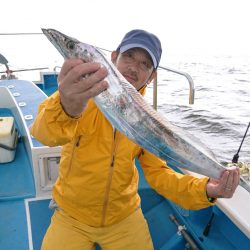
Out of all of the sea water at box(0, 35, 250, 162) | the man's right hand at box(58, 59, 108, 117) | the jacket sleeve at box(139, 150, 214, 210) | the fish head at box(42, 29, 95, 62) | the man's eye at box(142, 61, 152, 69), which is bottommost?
the sea water at box(0, 35, 250, 162)

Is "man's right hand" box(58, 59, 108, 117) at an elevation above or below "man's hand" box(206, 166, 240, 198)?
above

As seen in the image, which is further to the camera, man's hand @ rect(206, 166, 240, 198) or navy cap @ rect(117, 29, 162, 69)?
navy cap @ rect(117, 29, 162, 69)

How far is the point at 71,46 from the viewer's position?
1.55 meters

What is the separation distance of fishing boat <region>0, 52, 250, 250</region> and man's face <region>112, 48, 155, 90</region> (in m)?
0.79

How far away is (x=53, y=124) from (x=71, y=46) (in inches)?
20.8

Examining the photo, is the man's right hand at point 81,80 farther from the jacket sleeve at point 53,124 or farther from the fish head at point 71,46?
the jacket sleeve at point 53,124

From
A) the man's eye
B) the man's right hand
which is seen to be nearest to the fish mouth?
the man's eye

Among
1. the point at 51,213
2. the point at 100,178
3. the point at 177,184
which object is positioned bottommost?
the point at 51,213

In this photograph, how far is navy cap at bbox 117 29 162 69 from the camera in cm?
248

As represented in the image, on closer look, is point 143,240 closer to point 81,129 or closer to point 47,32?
point 81,129

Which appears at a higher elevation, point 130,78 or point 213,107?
point 130,78

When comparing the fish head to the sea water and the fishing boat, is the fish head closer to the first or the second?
the fishing boat

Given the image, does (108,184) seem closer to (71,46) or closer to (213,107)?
(71,46)

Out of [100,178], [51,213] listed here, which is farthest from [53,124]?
[51,213]
